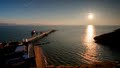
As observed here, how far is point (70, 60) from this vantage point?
2213 inches

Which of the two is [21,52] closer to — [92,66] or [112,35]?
[92,66]

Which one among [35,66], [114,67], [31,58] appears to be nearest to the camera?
[114,67]

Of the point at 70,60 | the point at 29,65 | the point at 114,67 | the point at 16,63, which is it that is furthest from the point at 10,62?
the point at 114,67

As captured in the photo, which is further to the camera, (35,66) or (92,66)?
(35,66)

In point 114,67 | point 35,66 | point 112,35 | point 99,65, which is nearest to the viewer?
point 114,67

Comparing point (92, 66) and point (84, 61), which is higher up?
point (92, 66)

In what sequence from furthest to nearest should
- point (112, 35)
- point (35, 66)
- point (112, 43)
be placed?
point (112, 35), point (112, 43), point (35, 66)

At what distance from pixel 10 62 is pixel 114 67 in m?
31.7

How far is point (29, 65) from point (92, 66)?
2078 centimetres

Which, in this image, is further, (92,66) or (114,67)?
(92,66)

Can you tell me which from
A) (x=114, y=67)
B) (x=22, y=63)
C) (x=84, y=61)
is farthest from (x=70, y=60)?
(x=114, y=67)

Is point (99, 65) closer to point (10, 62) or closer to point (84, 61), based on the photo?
point (84, 61)

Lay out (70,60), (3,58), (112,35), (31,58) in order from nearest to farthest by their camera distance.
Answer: (31,58) → (3,58) → (70,60) → (112,35)

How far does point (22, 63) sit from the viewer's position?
4509 centimetres
